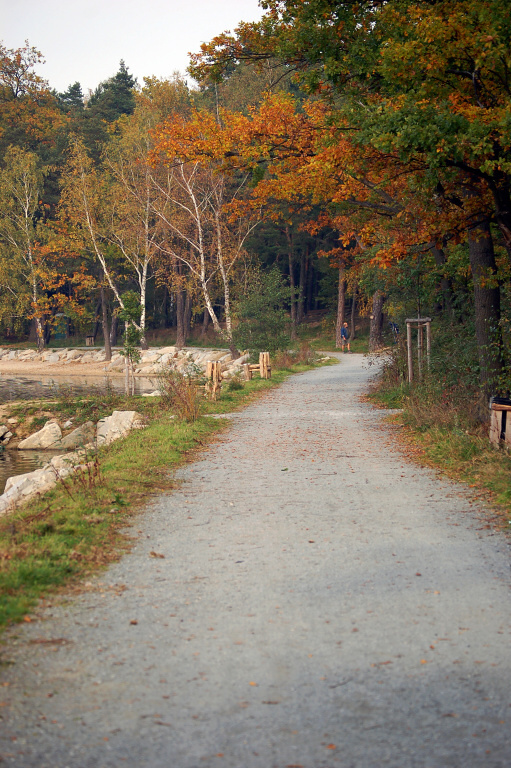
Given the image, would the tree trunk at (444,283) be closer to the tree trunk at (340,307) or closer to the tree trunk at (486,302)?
Answer: the tree trunk at (486,302)

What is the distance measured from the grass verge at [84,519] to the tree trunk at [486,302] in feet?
15.7

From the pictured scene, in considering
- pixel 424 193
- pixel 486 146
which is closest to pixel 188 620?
pixel 486 146

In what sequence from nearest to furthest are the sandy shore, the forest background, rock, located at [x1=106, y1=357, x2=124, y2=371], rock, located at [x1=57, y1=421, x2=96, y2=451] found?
the forest background → rock, located at [x1=57, y1=421, x2=96, y2=451] → the sandy shore → rock, located at [x1=106, y1=357, x2=124, y2=371]

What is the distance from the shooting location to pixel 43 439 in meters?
20.0

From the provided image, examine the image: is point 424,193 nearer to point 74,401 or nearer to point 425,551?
point 425,551

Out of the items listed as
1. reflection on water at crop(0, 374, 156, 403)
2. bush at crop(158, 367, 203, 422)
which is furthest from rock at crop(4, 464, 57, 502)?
reflection on water at crop(0, 374, 156, 403)

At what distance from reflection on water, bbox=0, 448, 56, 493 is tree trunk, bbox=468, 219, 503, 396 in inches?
369

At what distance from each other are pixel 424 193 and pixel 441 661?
9645 millimetres

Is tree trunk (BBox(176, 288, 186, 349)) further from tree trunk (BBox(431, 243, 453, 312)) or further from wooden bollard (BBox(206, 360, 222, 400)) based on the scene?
tree trunk (BBox(431, 243, 453, 312))

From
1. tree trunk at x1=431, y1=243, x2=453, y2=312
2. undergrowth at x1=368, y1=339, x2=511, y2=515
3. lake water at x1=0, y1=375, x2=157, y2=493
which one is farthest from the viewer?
lake water at x1=0, y1=375, x2=157, y2=493

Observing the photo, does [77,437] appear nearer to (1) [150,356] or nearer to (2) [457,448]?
(2) [457,448]

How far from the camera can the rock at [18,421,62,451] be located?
19.7 meters

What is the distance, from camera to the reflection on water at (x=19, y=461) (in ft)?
53.3

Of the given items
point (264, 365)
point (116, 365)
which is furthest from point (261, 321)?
point (116, 365)
